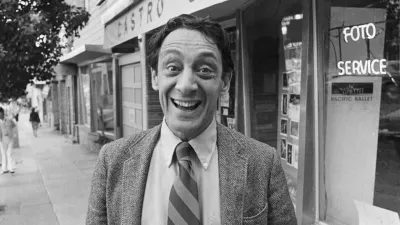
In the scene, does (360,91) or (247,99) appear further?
(247,99)

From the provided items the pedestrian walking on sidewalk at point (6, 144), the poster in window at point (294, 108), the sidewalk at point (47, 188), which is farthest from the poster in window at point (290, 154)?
the pedestrian walking on sidewalk at point (6, 144)

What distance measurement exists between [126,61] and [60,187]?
3.54 m

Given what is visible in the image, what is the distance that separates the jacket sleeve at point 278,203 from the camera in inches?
55.9

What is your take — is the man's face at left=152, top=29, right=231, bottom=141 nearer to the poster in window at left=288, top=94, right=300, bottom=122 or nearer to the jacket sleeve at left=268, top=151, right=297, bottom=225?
the jacket sleeve at left=268, top=151, right=297, bottom=225

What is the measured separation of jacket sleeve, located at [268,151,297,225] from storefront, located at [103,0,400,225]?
82.3 inches

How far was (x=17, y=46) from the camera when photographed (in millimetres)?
6828

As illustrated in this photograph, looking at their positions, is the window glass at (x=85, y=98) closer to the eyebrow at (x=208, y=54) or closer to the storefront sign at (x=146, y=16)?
the storefront sign at (x=146, y=16)

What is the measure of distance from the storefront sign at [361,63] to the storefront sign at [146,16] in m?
1.27

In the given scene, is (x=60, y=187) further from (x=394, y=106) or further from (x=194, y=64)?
(x=194, y=64)

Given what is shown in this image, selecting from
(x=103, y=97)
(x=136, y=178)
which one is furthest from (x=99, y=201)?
(x=103, y=97)

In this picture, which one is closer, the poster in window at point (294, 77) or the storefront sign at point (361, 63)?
the storefront sign at point (361, 63)

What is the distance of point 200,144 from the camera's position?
147 cm

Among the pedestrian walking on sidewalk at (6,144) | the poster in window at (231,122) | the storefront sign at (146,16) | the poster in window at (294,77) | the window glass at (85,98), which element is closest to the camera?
the storefront sign at (146,16)

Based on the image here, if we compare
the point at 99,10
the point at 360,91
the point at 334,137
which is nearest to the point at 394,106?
the point at 360,91
